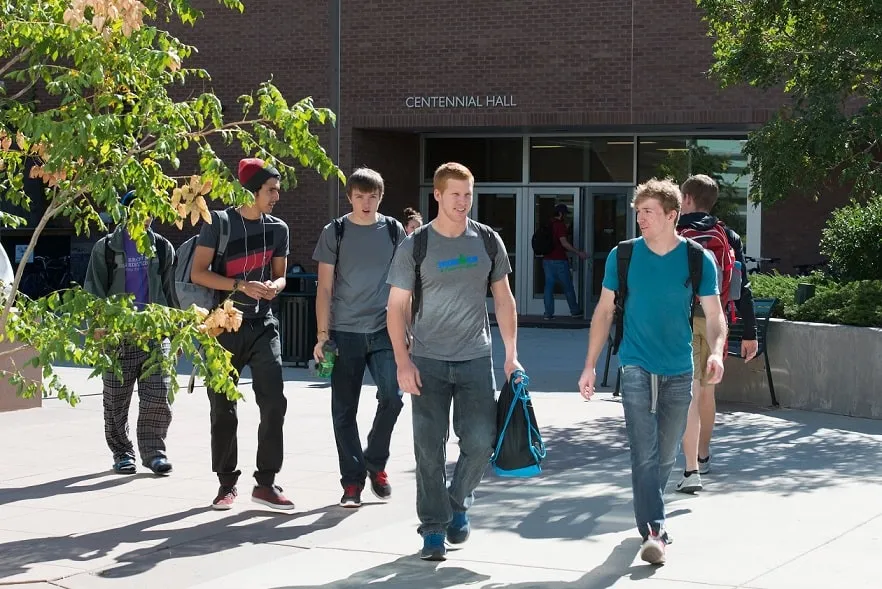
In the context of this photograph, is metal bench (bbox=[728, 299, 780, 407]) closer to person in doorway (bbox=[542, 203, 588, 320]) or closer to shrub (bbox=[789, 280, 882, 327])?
shrub (bbox=[789, 280, 882, 327])

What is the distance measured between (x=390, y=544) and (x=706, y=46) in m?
16.4

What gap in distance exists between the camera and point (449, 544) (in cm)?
678

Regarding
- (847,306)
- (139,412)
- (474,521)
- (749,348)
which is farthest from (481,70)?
(474,521)

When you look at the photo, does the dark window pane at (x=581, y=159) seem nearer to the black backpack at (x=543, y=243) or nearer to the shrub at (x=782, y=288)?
the black backpack at (x=543, y=243)

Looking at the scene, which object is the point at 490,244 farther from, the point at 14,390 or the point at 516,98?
the point at 516,98

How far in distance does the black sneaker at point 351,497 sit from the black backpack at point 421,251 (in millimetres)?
1592

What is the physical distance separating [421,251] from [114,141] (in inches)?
60.9

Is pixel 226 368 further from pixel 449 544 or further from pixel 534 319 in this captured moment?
pixel 534 319

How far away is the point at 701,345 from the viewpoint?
848 centimetres

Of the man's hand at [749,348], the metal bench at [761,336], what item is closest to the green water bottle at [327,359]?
the man's hand at [749,348]

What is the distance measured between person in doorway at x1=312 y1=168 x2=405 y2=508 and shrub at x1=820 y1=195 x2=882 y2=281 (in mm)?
7827

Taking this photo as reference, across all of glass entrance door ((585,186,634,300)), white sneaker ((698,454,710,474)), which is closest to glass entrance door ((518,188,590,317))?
glass entrance door ((585,186,634,300))

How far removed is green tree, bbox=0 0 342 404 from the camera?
18.1 feet

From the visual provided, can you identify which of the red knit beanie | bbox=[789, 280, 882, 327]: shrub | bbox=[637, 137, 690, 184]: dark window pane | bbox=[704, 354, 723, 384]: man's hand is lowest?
bbox=[704, 354, 723, 384]: man's hand
